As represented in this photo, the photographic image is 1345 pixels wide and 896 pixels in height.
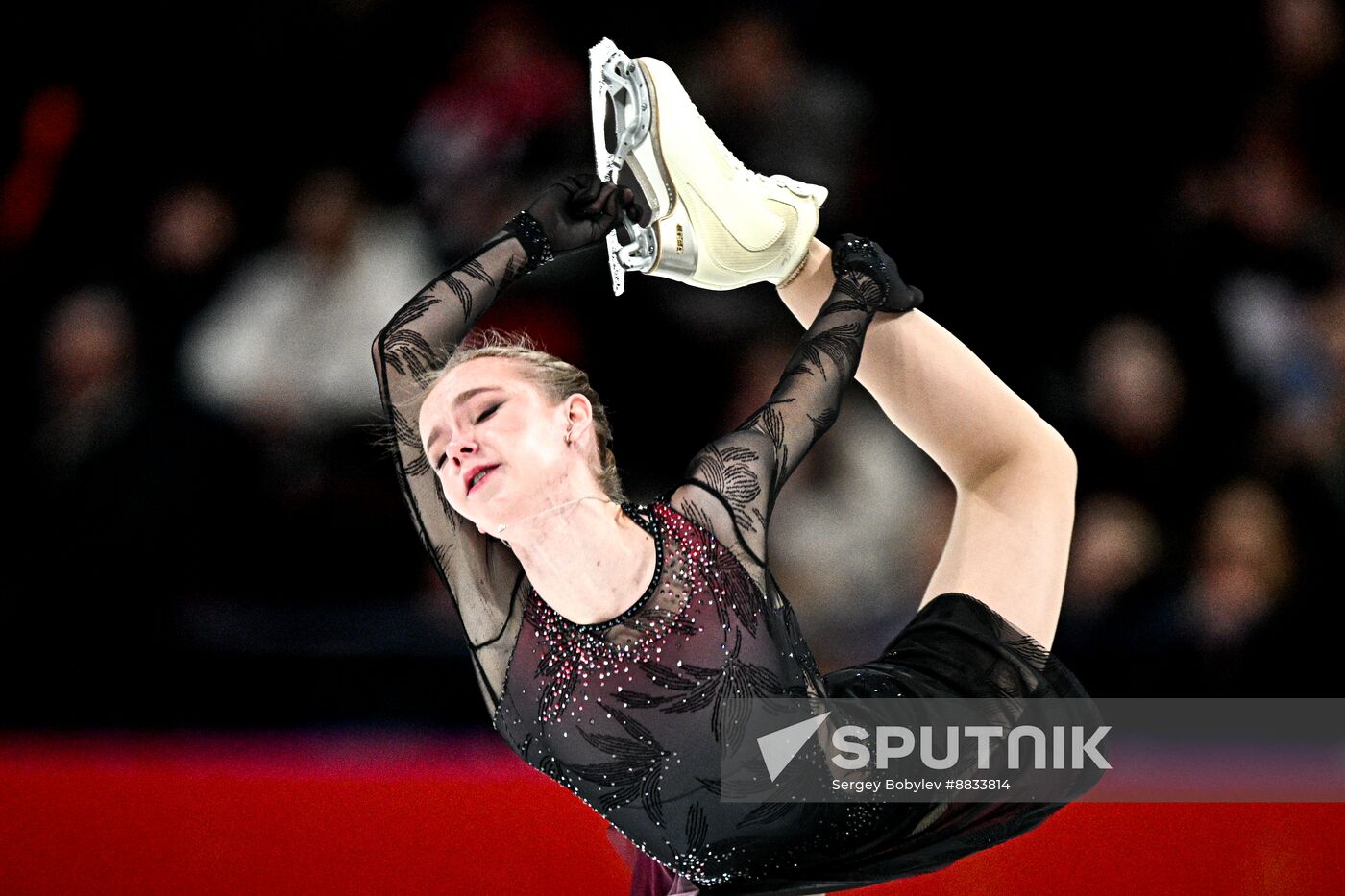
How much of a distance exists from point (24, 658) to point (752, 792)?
4.70ft

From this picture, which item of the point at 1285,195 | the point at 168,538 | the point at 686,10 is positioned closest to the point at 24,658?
the point at 168,538

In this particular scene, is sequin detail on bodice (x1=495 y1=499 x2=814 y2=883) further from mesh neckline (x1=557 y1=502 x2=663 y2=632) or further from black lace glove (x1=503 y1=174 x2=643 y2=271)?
black lace glove (x1=503 y1=174 x2=643 y2=271)

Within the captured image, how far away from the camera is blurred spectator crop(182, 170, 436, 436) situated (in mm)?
2336

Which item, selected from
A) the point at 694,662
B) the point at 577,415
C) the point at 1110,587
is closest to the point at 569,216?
the point at 577,415

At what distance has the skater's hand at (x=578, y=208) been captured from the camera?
151cm

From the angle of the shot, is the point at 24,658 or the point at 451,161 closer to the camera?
the point at 24,658

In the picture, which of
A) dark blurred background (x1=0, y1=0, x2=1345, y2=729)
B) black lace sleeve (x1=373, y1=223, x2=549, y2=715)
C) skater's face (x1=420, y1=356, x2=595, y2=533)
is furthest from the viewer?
dark blurred background (x1=0, y1=0, x2=1345, y2=729)

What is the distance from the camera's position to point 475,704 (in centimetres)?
217

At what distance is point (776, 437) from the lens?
1389 millimetres

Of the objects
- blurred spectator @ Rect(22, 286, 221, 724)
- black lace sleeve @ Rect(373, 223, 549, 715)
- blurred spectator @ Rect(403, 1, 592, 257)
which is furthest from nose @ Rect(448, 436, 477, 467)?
blurred spectator @ Rect(403, 1, 592, 257)

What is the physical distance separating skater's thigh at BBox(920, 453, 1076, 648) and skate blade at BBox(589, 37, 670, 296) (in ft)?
1.89

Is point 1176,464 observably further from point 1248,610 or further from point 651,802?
point 651,802

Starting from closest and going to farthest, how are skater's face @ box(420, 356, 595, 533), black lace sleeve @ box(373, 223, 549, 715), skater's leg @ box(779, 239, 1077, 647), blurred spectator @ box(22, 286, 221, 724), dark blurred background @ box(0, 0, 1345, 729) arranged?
skater's face @ box(420, 356, 595, 533) → black lace sleeve @ box(373, 223, 549, 715) → skater's leg @ box(779, 239, 1077, 647) → blurred spectator @ box(22, 286, 221, 724) → dark blurred background @ box(0, 0, 1345, 729)

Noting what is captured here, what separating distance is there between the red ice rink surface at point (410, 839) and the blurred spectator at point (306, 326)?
780 millimetres
